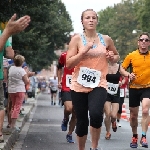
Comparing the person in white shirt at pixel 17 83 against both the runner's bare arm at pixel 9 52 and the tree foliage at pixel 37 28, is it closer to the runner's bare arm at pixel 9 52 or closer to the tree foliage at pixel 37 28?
the tree foliage at pixel 37 28

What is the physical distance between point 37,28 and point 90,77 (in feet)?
97.1

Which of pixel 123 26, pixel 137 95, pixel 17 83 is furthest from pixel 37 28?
pixel 123 26

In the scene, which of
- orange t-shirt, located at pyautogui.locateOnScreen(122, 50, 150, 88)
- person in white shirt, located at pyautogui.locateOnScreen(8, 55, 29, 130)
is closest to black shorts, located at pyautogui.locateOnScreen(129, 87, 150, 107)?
orange t-shirt, located at pyautogui.locateOnScreen(122, 50, 150, 88)

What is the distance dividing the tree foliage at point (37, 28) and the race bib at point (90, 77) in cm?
799

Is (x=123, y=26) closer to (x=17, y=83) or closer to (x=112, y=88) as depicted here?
(x=112, y=88)

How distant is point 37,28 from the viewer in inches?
1460

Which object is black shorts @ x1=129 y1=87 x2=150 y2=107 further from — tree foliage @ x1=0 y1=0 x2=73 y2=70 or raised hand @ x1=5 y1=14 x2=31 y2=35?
tree foliage @ x1=0 y1=0 x2=73 y2=70

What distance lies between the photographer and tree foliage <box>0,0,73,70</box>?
16545mm

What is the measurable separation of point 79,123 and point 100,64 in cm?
80

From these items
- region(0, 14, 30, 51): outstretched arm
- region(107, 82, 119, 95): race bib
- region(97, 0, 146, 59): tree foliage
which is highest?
region(97, 0, 146, 59): tree foliage

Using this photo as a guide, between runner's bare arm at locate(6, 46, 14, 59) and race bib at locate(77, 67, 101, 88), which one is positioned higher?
runner's bare arm at locate(6, 46, 14, 59)

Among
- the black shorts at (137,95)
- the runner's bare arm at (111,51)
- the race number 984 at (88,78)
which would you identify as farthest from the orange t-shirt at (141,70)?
the race number 984 at (88,78)

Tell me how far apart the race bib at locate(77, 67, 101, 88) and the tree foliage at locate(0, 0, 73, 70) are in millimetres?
7991

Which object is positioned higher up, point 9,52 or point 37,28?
point 37,28
